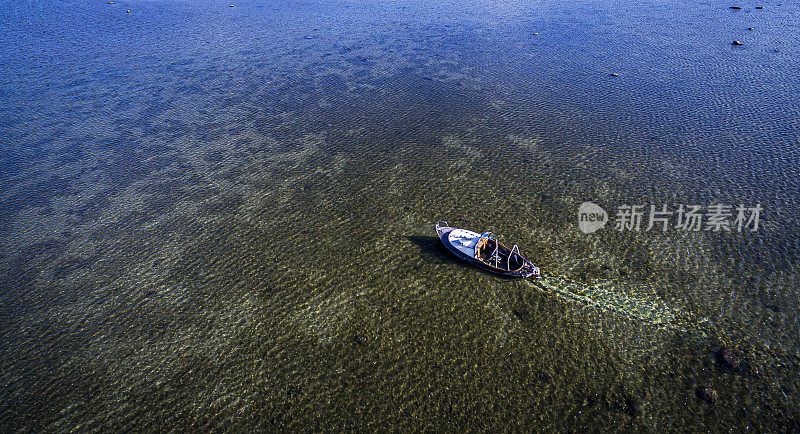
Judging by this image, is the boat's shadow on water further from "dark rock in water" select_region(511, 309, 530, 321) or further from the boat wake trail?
the boat wake trail

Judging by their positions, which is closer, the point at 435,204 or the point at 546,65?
the point at 435,204

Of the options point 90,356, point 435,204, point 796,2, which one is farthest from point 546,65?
point 796,2

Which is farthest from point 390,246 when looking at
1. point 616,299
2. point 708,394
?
point 708,394

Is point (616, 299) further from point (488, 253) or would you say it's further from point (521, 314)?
point (488, 253)

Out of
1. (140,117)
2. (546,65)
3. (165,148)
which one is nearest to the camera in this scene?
(165,148)

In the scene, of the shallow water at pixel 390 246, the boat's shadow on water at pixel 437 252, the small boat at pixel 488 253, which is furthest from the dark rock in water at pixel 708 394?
the boat's shadow on water at pixel 437 252

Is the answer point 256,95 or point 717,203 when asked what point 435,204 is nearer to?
point 717,203

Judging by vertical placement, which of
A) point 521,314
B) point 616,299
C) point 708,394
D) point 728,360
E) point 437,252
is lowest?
point 708,394
